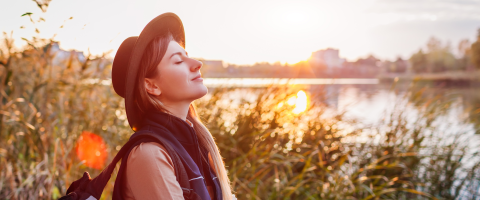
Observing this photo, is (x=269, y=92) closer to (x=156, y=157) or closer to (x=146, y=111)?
(x=146, y=111)

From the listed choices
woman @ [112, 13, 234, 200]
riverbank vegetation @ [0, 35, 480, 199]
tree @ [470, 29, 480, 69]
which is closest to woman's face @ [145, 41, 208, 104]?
woman @ [112, 13, 234, 200]

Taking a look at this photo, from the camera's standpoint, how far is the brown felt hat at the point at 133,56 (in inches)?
48.0

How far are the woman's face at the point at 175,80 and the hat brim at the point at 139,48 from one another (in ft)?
0.24

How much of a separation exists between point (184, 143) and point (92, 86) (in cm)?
296

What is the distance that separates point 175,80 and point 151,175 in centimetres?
39

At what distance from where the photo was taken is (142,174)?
1.04 m

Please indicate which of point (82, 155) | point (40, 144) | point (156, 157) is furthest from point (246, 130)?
point (156, 157)

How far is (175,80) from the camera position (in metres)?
1.27

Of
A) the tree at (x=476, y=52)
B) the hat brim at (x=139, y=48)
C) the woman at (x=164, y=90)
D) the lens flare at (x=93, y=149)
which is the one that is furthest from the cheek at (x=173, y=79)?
the tree at (x=476, y=52)

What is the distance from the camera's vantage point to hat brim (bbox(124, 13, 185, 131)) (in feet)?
3.99

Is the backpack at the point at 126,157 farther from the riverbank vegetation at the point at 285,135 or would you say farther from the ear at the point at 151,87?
the riverbank vegetation at the point at 285,135

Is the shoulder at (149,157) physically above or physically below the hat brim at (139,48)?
below

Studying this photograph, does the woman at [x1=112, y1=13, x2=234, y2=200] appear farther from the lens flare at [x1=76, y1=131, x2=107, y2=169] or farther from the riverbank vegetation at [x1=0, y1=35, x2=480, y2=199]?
the lens flare at [x1=76, y1=131, x2=107, y2=169]

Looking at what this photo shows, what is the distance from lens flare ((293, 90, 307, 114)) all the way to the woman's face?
2.69 meters
